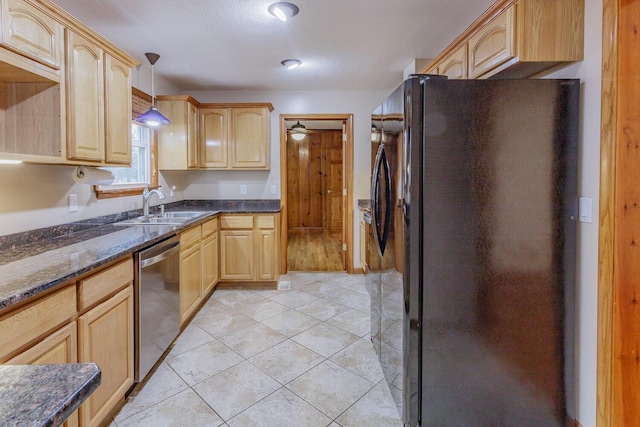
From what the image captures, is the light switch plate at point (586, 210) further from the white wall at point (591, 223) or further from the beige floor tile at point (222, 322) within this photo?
the beige floor tile at point (222, 322)

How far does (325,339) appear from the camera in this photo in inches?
104

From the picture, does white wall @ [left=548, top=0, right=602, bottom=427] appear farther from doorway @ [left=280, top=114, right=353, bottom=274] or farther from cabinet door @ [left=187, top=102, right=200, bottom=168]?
doorway @ [left=280, top=114, right=353, bottom=274]

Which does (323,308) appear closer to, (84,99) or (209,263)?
(209,263)

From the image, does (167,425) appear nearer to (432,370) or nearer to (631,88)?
(432,370)

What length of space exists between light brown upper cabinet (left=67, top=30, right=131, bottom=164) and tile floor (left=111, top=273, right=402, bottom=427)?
1.43 metres

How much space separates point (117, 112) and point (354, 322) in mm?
2420

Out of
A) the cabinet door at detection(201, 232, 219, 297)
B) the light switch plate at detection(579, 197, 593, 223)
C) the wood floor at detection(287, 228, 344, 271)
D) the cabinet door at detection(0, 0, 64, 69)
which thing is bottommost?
the wood floor at detection(287, 228, 344, 271)

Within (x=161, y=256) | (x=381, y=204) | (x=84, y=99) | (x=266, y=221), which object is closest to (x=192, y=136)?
(x=266, y=221)

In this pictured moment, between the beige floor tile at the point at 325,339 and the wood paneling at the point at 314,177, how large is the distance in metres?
5.31

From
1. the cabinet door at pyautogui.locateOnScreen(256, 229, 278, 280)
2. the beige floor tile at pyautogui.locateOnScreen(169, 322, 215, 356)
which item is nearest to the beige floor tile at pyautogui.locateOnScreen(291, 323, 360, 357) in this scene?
the beige floor tile at pyautogui.locateOnScreen(169, 322, 215, 356)

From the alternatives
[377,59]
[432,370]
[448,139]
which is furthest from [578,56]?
[377,59]

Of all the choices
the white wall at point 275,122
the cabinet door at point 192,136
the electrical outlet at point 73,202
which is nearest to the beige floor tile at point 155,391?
the electrical outlet at point 73,202

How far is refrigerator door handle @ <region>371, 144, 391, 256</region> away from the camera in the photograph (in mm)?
1940

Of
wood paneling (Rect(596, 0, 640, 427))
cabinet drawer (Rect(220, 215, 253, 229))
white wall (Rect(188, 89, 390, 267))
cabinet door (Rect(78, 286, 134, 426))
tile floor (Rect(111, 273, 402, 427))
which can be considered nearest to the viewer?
wood paneling (Rect(596, 0, 640, 427))
